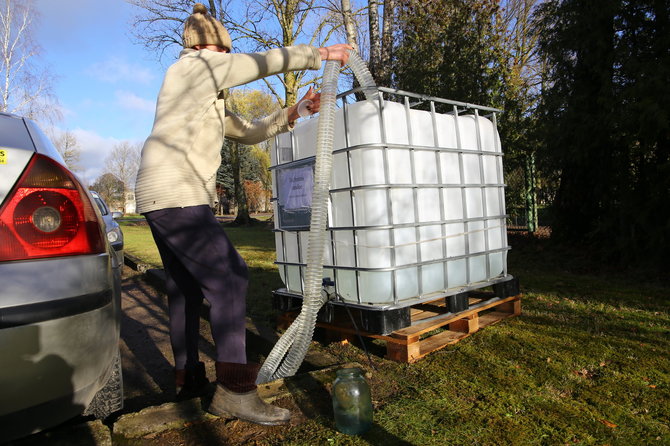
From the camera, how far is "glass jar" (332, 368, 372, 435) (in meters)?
2.02

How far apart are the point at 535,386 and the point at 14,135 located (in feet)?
8.60

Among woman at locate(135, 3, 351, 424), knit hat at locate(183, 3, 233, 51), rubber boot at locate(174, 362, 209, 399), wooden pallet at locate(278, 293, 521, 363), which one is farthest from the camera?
wooden pallet at locate(278, 293, 521, 363)

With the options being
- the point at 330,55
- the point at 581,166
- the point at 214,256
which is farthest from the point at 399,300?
the point at 581,166

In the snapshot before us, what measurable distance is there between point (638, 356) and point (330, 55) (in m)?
2.60

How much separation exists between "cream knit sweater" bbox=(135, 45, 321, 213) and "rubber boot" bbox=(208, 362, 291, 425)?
81cm

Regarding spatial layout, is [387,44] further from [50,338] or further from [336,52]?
[50,338]

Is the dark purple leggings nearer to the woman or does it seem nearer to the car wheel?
the woman

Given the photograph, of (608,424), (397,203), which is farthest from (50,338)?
(608,424)

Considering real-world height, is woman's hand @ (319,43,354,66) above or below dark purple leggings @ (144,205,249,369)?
above

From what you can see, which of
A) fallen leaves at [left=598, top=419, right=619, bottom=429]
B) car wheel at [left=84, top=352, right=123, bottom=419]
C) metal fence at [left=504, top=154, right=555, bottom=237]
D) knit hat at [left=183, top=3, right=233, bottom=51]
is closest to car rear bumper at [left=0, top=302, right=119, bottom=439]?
car wheel at [left=84, top=352, right=123, bottom=419]

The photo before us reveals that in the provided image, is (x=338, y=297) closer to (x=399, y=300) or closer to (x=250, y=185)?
(x=399, y=300)

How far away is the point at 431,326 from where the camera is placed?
10.4 feet

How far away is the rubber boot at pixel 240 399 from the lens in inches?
82.3

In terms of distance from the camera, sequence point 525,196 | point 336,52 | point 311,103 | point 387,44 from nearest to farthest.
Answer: point 336,52
point 311,103
point 525,196
point 387,44
